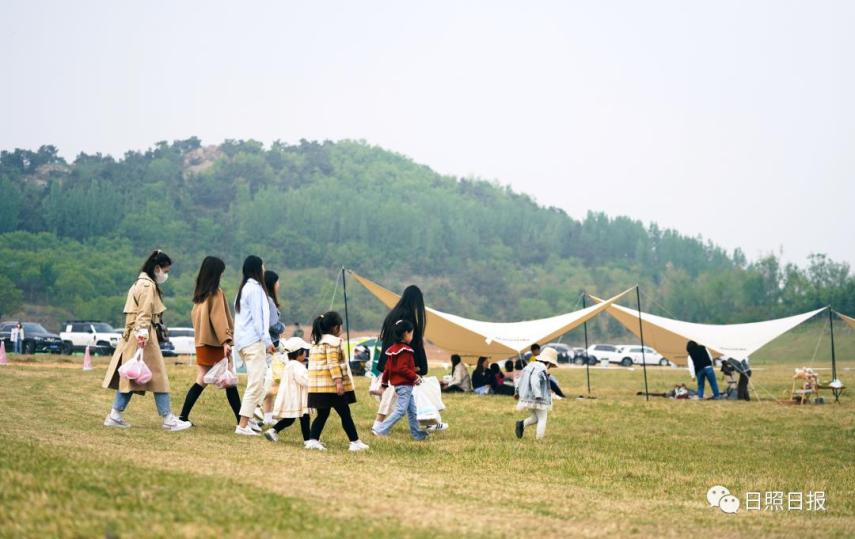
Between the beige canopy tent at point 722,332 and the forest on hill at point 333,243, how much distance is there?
39.3 metres

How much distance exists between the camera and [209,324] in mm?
10109

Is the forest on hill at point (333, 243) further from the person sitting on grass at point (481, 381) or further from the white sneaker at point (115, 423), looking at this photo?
the white sneaker at point (115, 423)

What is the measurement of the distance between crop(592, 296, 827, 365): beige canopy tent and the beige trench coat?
558 inches

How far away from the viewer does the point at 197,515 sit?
5398 mm

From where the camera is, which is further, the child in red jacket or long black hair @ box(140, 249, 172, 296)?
the child in red jacket

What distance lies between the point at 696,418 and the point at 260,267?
321 inches

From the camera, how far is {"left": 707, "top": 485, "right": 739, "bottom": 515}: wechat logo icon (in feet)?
24.7

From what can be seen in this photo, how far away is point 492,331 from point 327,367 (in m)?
12.1

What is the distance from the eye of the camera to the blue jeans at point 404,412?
1080 centimetres

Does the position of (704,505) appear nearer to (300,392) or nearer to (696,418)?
(300,392)

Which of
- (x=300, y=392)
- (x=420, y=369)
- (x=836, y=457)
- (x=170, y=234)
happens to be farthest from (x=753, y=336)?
(x=170, y=234)

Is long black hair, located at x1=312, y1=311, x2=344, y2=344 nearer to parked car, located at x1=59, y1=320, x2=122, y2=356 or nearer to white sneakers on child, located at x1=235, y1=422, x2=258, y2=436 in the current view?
white sneakers on child, located at x1=235, y1=422, x2=258, y2=436

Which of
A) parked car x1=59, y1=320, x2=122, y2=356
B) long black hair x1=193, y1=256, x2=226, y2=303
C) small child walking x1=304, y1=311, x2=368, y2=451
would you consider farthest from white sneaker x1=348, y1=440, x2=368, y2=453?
parked car x1=59, y1=320, x2=122, y2=356

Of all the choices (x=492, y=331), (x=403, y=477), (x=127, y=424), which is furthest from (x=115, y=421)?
(x=492, y=331)
